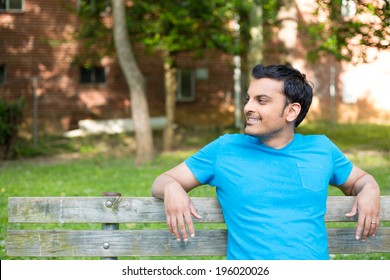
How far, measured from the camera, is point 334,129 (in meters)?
23.8

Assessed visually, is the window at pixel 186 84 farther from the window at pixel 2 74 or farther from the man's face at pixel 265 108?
the man's face at pixel 265 108

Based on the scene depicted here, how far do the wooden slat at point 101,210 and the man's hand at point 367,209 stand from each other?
0.15 metres

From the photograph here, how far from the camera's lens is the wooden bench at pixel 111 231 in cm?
366

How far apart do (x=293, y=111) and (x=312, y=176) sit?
32 centimetres

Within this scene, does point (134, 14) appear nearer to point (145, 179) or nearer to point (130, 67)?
point (130, 67)

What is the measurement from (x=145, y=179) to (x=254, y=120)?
9.66 m

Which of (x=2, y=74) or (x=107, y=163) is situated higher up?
(x=2, y=74)

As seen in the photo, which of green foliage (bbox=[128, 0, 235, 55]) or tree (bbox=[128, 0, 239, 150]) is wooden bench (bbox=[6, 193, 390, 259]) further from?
green foliage (bbox=[128, 0, 235, 55])

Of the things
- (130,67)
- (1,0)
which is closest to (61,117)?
(1,0)

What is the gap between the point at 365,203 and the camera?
3.52 m

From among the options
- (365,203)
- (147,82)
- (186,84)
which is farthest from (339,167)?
(186,84)

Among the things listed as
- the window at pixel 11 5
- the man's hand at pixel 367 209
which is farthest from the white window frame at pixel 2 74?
the man's hand at pixel 367 209

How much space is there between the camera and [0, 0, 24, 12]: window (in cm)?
2339

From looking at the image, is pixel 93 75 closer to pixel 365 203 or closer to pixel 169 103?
pixel 169 103
